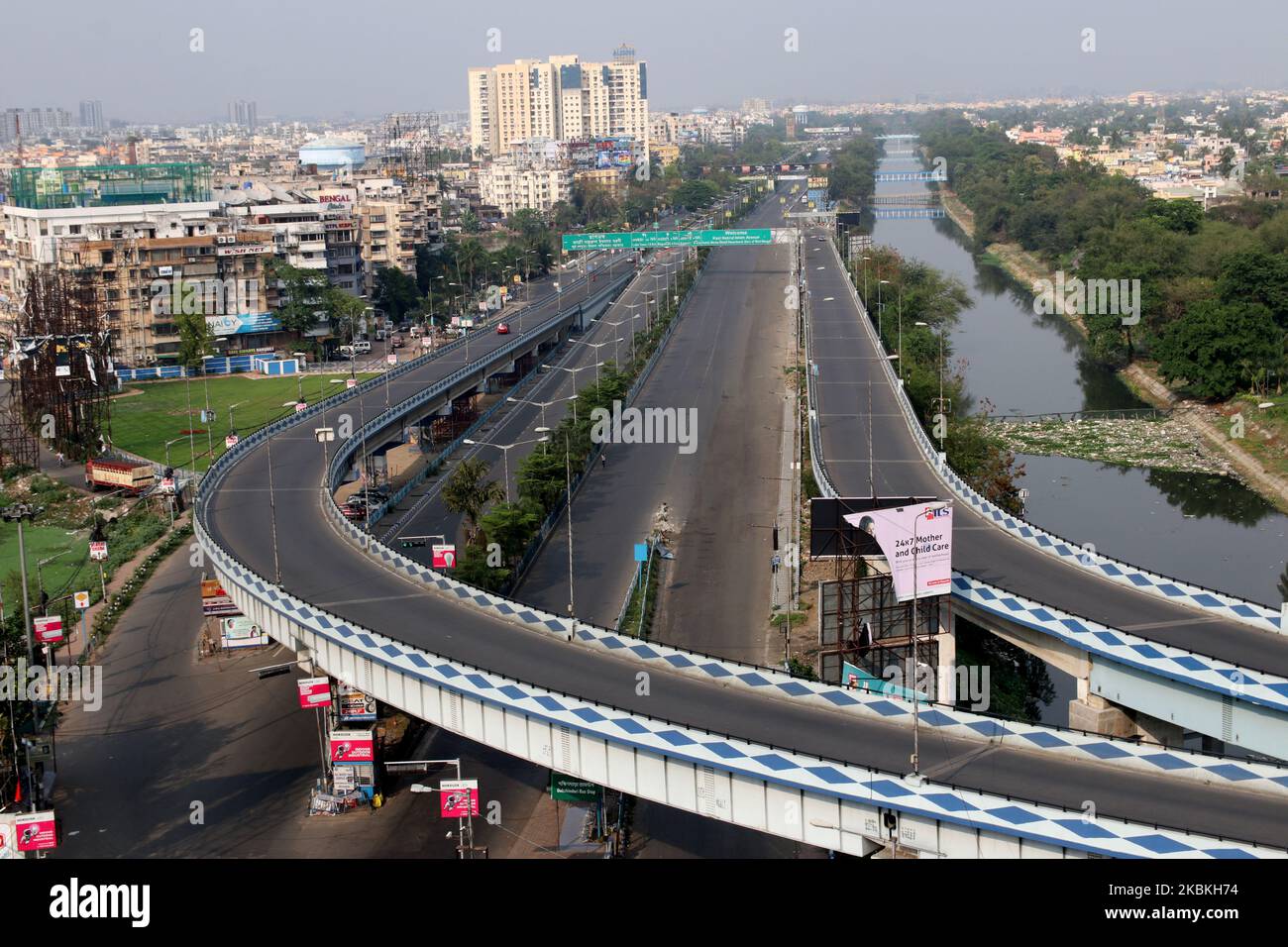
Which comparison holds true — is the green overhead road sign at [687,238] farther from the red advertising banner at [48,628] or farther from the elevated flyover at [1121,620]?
the red advertising banner at [48,628]

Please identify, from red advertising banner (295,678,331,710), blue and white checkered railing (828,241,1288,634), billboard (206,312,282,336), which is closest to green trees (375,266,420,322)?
billboard (206,312,282,336)

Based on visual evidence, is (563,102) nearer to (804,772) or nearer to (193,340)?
(193,340)

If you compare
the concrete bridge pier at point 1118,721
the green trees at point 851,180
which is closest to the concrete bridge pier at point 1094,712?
the concrete bridge pier at point 1118,721

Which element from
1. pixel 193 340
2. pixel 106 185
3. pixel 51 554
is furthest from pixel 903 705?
pixel 106 185

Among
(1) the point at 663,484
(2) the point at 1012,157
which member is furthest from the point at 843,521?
(2) the point at 1012,157

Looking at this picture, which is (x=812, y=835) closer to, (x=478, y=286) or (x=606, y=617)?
(x=606, y=617)

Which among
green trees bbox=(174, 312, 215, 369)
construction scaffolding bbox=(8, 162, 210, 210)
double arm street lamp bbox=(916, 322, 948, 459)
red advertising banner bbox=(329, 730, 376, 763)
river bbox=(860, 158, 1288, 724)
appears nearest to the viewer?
red advertising banner bbox=(329, 730, 376, 763)

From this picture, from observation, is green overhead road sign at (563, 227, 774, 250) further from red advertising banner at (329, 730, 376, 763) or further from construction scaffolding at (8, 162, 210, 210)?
red advertising banner at (329, 730, 376, 763)
